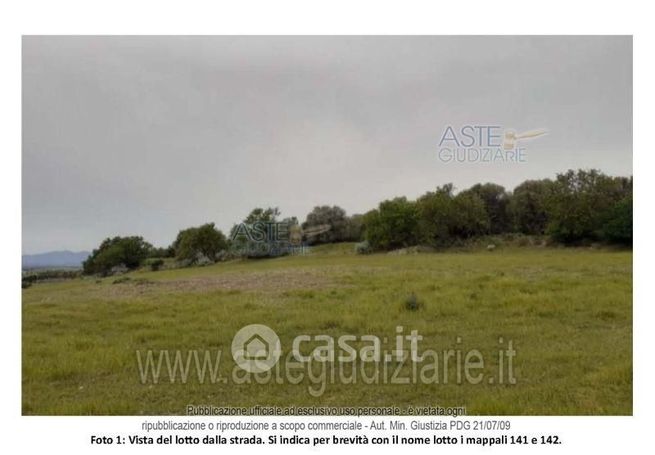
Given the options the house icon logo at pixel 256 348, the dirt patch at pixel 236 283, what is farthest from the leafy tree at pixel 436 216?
the house icon logo at pixel 256 348

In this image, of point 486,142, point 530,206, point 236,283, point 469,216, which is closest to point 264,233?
point 236,283

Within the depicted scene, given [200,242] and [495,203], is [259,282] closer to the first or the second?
[200,242]

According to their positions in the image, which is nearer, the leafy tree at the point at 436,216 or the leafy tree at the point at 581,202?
the leafy tree at the point at 581,202

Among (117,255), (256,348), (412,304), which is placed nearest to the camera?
(256,348)

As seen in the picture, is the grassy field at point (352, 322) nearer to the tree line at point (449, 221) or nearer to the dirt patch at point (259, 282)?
the dirt patch at point (259, 282)

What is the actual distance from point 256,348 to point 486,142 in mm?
5538

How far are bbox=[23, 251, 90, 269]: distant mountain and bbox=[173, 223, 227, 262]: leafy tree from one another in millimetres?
1861

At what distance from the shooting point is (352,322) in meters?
7.71

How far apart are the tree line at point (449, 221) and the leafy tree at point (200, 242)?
0.02 m

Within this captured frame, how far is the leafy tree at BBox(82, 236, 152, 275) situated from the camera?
873cm

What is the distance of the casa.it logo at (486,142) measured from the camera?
769 centimetres

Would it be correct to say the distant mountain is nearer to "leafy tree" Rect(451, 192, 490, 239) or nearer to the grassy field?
the grassy field
